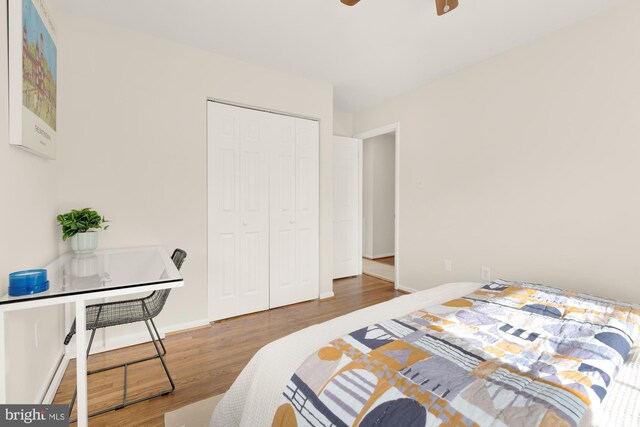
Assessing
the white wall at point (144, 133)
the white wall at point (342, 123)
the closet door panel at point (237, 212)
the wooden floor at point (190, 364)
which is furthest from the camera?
the white wall at point (342, 123)

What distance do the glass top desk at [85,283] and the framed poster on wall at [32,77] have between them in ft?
2.25

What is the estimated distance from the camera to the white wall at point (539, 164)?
220cm

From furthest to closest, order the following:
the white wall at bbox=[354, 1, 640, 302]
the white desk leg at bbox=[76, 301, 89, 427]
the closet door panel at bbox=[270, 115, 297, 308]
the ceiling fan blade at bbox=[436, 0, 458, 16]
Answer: the closet door panel at bbox=[270, 115, 297, 308]
the white wall at bbox=[354, 1, 640, 302]
the ceiling fan blade at bbox=[436, 0, 458, 16]
the white desk leg at bbox=[76, 301, 89, 427]

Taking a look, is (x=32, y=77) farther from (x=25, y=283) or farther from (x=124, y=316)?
(x=124, y=316)

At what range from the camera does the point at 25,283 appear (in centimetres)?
123

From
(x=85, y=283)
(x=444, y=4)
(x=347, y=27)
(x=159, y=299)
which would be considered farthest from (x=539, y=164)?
(x=85, y=283)

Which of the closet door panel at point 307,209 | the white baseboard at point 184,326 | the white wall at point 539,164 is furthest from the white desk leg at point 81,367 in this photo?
the white wall at point 539,164

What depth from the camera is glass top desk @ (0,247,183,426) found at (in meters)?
1.21

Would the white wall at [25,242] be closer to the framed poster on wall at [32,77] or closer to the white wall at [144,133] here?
the framed poster on wall at [32,77]

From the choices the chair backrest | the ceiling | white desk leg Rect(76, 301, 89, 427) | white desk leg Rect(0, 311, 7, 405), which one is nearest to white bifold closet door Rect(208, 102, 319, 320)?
the ceiling

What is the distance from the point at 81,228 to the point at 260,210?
1529 mm

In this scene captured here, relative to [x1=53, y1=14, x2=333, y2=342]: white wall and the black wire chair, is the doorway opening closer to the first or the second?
[x1=53, y1=14, x2=333, y2=342]: white wall

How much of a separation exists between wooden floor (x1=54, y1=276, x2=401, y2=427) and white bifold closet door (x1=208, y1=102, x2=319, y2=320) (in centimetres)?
24

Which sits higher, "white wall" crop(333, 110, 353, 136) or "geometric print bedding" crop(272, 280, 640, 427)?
"white wall" crop(333, 110, 353, 136)
